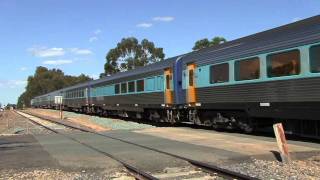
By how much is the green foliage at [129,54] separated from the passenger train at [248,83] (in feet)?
246

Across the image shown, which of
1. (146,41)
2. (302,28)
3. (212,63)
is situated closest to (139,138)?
(212,63)

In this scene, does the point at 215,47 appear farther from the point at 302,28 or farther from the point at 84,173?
the point at 84,173

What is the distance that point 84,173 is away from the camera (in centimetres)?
1187

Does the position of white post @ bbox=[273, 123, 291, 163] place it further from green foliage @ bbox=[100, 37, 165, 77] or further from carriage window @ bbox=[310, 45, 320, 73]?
green foliage @ bbox=[100, 37, 165, 77]

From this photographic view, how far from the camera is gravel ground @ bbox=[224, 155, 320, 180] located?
1059 cm

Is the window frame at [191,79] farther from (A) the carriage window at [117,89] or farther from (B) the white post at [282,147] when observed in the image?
(A) the carriage window at [117,89]

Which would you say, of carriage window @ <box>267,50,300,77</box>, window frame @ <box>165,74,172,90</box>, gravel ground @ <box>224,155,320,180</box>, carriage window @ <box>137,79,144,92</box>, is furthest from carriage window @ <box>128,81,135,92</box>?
gravel ground @ <box>224,155,320,180</box>

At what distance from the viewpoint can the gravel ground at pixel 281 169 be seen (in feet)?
34.7

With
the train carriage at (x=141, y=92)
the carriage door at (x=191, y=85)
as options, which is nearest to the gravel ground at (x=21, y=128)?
the train carriage at (x=141, y=92)

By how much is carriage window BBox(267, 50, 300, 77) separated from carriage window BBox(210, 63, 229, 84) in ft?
9.81

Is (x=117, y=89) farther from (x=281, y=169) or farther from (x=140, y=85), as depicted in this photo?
(x=281, y=169)

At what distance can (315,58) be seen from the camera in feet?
50.3

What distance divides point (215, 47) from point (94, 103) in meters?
29.6

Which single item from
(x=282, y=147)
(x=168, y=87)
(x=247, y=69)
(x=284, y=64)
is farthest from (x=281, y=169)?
(x=168, y=87)
